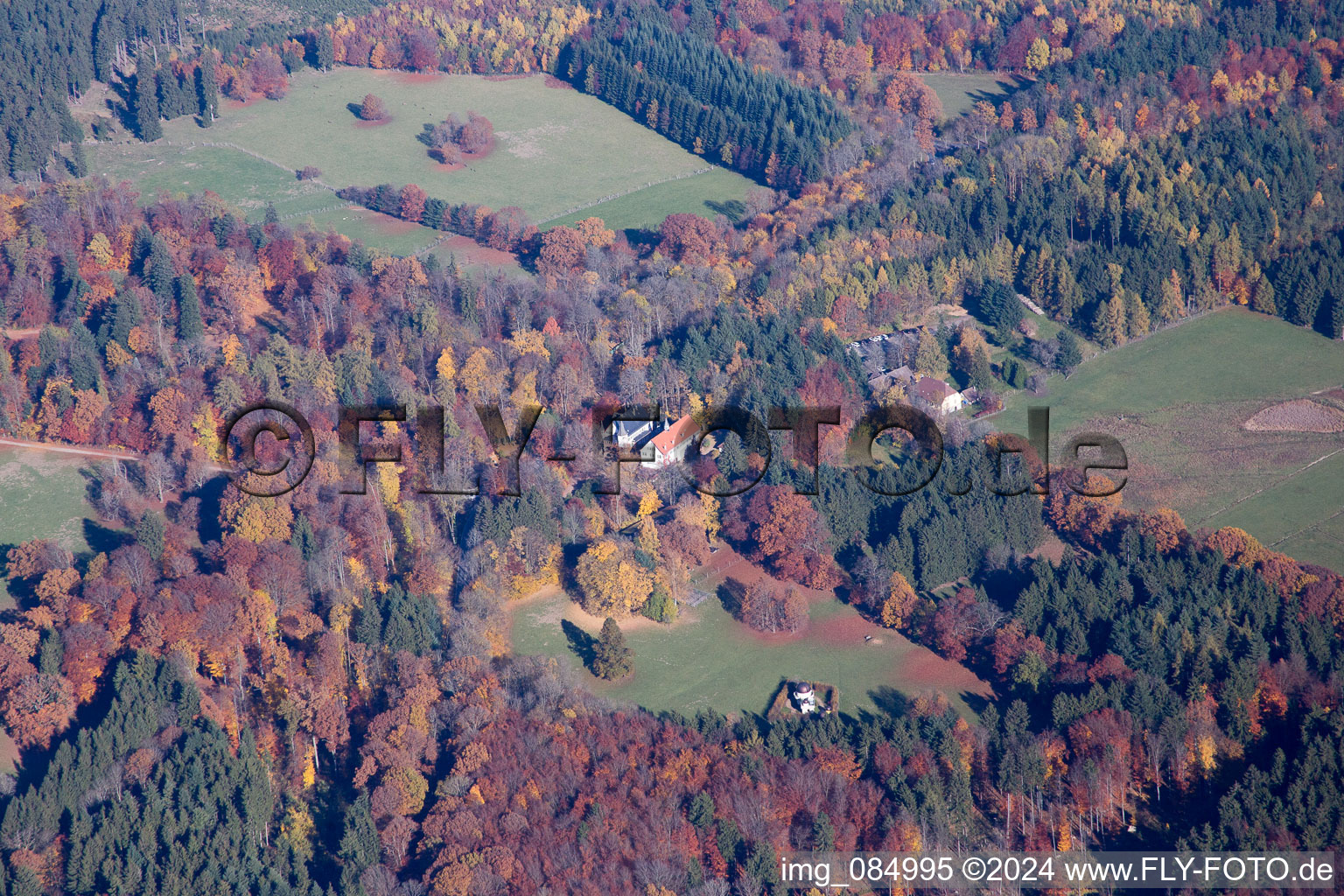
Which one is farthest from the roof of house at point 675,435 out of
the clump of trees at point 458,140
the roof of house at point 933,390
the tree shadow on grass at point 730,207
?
the clump of trees at point 458,140

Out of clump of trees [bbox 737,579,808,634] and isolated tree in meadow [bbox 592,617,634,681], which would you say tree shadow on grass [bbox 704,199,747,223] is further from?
isolated tree in meadow [bbox 592,617,634,681]

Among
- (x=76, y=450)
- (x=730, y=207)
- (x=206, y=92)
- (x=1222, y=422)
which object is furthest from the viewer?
(x=206, y=92)

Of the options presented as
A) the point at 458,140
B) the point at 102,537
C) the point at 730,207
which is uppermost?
the point at 730,207

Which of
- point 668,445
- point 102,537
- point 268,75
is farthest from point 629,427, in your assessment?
point 268,75

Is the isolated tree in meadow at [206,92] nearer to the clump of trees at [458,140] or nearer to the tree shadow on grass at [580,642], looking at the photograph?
the clump of trees at [458,140]

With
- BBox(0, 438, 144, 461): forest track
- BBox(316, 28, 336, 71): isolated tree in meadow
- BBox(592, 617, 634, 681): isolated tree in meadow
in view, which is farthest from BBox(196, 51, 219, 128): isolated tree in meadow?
BBox(592, 617, 634, 681): isolated tree in meadow

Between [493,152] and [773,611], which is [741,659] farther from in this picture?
[493,152]

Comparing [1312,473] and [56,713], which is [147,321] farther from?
[1312,473]

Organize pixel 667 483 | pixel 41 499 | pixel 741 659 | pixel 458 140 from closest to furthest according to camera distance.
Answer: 1. pixel 741 659
2. pixel 41 499
3. pixel 667 483
4. pixel 458 140
